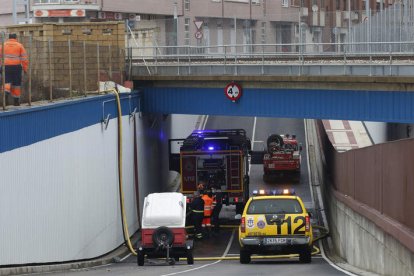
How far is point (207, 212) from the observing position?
34562 mm

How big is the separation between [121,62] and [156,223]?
1498 cm

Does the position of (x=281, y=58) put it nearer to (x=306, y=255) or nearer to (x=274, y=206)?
(x=274, y=206)

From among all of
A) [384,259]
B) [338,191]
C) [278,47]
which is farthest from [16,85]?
[278,47]

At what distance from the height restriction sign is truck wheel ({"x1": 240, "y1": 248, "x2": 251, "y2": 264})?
44.0 ft

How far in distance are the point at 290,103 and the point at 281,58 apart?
3.60m

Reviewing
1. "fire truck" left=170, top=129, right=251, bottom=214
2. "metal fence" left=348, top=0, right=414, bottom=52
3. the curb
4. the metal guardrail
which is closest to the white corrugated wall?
the curb

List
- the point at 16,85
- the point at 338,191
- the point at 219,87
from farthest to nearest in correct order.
Answer: the point at 219,87 < the point at 338,191 < the point at 16,85

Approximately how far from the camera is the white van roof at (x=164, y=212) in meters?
25.9

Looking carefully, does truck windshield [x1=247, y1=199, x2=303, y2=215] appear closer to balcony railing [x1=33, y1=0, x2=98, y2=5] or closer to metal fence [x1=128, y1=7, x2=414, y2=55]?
metal fence [x1=128, y1=7, x2=414, y2=55]

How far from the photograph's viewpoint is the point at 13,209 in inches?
813

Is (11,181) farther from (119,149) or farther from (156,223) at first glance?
(119,149)

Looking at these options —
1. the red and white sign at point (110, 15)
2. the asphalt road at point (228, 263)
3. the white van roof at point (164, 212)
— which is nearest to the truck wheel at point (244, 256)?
the asphalt road at point (228, 263)

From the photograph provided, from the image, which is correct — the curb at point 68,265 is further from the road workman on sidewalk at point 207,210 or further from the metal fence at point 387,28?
the metal fence at point 387,28

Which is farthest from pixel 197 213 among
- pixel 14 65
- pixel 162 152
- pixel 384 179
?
pixel 162 152
